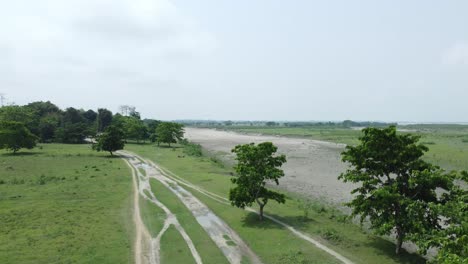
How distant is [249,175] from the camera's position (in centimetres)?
2950

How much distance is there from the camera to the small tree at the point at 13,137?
7699cm

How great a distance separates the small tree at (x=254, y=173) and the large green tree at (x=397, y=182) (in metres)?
7.84

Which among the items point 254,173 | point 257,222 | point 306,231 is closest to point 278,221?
point 257,222

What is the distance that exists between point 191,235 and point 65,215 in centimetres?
1460

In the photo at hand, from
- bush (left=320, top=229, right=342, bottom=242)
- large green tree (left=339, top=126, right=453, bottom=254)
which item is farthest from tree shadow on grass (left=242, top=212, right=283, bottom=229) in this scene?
large green tree (left=339, top=126, right=453, bottom=254)

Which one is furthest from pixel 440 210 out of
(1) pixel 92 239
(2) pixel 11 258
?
(2) pixel 11 258

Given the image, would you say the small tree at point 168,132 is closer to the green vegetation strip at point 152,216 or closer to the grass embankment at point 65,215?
the grass embankment at point 65,215

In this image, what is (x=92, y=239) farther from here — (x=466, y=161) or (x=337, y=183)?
(x=466, y=161)

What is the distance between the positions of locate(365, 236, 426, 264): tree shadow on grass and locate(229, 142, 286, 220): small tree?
9.32m

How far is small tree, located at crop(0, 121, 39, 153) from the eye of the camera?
253ft

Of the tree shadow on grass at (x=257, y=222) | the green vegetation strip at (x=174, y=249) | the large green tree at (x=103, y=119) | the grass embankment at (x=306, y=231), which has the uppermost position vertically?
the large green tree at (x=103, y=119)

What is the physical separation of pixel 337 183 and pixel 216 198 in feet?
76.5

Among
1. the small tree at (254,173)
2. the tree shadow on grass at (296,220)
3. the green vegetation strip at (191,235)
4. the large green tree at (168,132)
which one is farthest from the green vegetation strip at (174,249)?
the large green tree at (168,132)

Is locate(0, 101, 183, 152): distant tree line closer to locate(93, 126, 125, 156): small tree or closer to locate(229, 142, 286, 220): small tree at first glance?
locate(93, 126, 125, 156): small tree
